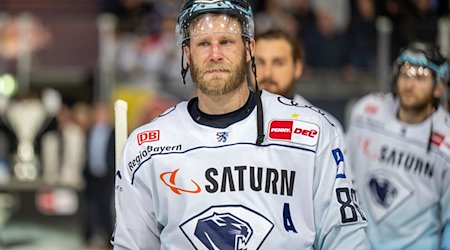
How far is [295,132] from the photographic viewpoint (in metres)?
3.38

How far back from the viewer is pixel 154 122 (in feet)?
11.7

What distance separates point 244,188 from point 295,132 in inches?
9.6

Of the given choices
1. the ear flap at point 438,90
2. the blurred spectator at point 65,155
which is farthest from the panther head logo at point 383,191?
the blurred spectator at point 65,155

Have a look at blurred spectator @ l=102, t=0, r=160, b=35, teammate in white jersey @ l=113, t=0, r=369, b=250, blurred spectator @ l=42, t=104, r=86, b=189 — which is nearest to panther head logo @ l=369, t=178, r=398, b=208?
teammate in white jersey @ l=113, t=0, r=369, b=250

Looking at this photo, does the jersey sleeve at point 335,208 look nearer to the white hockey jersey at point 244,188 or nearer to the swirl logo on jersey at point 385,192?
the white hockey jersey at point 244,188

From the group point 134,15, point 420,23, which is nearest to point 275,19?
point 134,15

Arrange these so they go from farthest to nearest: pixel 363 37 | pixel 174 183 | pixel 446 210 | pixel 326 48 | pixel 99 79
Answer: pixel 99 79 < pixel 326 48 < pixel 363 37 < pixel 446 210 < pixel 174 183

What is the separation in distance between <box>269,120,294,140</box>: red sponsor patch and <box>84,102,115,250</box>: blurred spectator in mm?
7682

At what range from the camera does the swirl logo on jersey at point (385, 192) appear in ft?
16.9

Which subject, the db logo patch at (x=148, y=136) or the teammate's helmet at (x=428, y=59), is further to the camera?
the teammate's helmet at (x=428, y=59)

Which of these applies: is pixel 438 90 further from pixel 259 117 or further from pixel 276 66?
pixel 259 117

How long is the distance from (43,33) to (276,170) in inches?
347

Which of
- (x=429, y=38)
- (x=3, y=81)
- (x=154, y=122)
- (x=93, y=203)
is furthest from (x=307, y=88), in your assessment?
(x=154, y=122)

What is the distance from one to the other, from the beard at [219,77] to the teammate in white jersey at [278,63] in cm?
149
